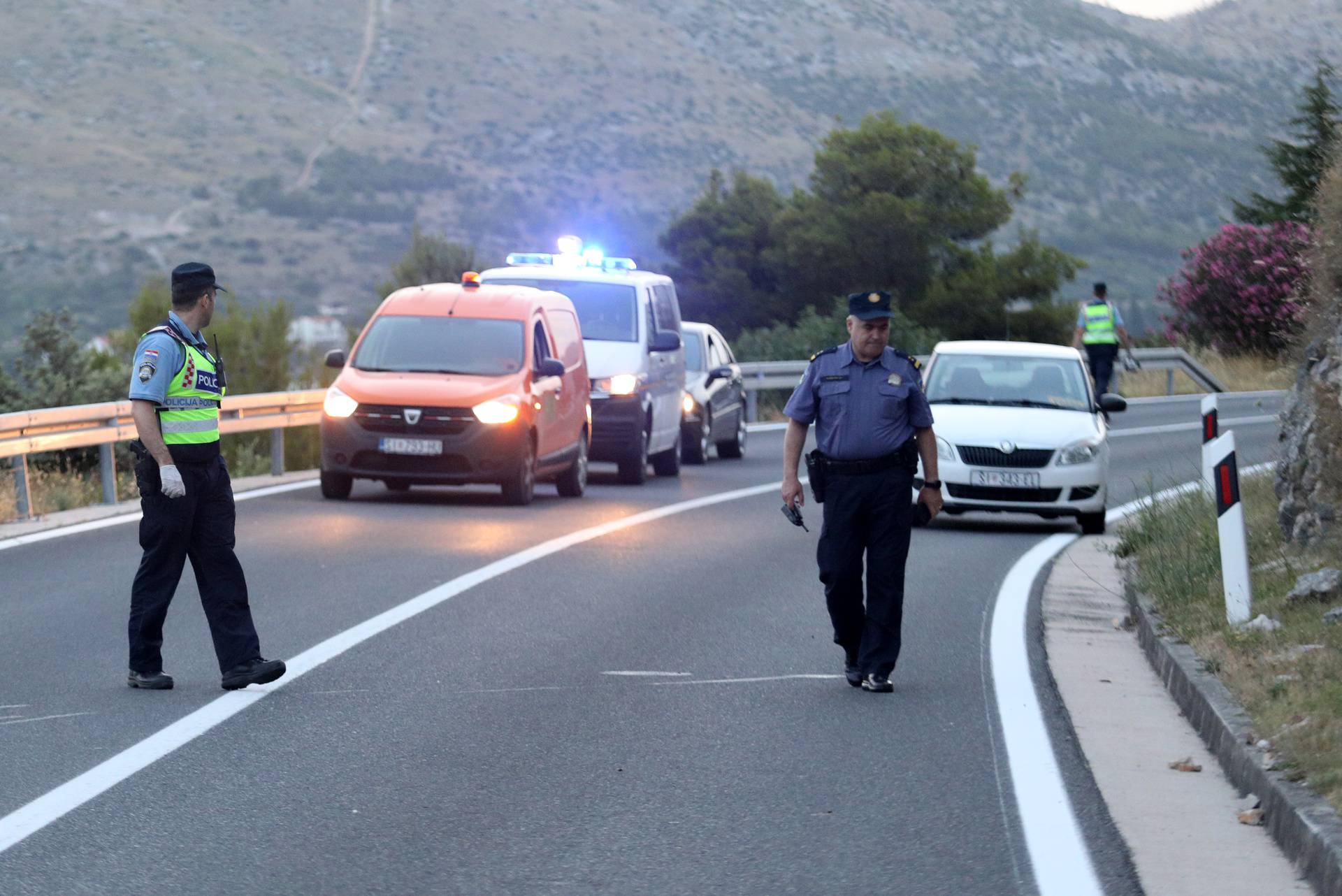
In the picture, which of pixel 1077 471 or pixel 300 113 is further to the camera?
pixel 300 113

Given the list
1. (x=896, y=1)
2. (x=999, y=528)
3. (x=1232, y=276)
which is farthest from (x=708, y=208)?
(x=896, y=1)

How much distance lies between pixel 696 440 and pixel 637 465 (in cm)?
355

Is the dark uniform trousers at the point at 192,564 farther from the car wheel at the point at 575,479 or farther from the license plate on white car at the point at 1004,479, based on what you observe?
the car wheel at the point at 575,479

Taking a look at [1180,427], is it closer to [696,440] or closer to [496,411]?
[696,440]

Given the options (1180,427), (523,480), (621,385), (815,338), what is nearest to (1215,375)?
(815,338)

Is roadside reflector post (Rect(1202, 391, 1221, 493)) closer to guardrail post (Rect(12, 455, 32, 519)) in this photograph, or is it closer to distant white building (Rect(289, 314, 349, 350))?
guardrail post (Rect(12, 455, 32, 519))

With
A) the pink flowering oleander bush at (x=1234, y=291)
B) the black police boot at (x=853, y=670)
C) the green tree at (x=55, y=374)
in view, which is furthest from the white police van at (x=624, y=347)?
the pink flowering oleander bush at (x=1234, y=291)

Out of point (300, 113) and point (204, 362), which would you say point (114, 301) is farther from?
point (204, 362)

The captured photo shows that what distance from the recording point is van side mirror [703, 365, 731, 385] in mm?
24072

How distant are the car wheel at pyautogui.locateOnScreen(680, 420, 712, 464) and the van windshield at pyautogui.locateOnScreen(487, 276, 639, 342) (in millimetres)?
2747

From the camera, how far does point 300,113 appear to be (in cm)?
10594

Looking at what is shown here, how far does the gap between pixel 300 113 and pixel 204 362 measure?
100 meters

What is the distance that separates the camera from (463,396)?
17031mm

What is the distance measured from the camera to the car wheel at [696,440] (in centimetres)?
2372
